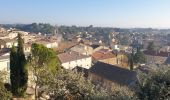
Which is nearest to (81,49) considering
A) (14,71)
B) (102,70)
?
(102,70)

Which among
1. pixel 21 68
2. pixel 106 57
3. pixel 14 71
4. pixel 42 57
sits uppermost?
pixel 42 57

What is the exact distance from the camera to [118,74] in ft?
148

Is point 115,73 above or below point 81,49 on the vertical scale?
above

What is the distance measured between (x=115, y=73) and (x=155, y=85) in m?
33.1

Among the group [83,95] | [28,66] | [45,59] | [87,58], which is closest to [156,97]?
[83,95]

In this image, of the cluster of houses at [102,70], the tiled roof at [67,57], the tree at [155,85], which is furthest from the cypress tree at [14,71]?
the tiled roof at [67,57]

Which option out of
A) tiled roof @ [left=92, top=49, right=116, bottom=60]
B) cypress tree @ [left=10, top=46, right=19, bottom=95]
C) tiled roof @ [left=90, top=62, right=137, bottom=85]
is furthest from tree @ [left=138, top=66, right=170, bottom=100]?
tiled roof @ [left=92, top=49, right=116, bottom=60]

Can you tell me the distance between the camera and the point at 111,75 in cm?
4619

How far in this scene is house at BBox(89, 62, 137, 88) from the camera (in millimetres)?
42281

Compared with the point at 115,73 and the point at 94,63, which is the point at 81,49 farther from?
the point at 115,73

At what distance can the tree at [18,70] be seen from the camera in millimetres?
29359

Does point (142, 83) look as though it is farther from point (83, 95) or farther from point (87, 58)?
point (87, 58)

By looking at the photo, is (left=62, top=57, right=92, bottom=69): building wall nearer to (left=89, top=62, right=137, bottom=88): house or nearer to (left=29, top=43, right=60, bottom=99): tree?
(left=89, top=62, right=137, bottom=88): house

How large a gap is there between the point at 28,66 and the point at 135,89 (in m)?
18.8
